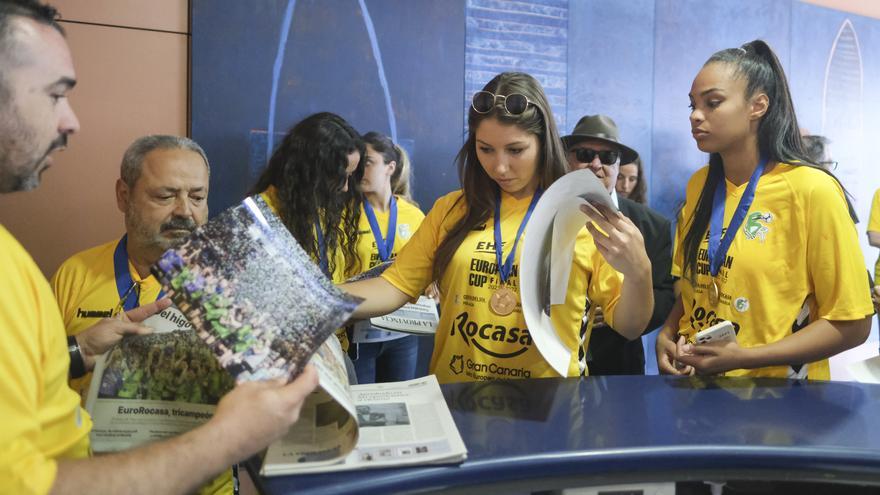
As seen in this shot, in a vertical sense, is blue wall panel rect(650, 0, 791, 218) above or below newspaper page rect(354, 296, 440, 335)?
above

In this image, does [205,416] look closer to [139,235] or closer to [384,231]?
[139,235]

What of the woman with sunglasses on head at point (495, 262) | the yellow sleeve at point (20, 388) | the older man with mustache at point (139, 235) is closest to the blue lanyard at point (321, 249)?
the older man with mustache at point (139, 235)

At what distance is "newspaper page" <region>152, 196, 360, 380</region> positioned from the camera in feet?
3.16

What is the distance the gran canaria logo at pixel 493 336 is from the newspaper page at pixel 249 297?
0.86 meters

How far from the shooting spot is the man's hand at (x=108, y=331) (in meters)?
1.46

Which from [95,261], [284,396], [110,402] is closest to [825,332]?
[284,396]

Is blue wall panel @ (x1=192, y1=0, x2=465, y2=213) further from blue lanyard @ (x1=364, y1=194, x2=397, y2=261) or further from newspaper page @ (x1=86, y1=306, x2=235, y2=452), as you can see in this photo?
newspaper page @ (x1=86, y1=306, x2=235, y2=452)

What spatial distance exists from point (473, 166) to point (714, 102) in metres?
0.74

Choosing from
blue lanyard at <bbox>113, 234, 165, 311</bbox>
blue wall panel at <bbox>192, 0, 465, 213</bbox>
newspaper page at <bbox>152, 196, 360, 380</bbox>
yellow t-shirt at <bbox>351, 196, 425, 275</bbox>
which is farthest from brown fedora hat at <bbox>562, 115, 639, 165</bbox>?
newspaper page at <bbox>152, 196, 360, 380</bbox>

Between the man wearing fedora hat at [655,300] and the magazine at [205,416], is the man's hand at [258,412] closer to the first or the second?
the magazine at [205,416]

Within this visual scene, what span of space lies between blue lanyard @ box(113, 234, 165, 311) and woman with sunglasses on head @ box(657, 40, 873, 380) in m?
1.50

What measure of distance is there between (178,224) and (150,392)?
3.36ft

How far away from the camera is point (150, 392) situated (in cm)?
114

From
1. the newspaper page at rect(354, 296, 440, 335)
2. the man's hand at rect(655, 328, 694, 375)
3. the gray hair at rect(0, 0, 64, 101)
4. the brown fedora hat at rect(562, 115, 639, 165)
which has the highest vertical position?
the brown fedora hat at rect(562, 115, 639, 165)
